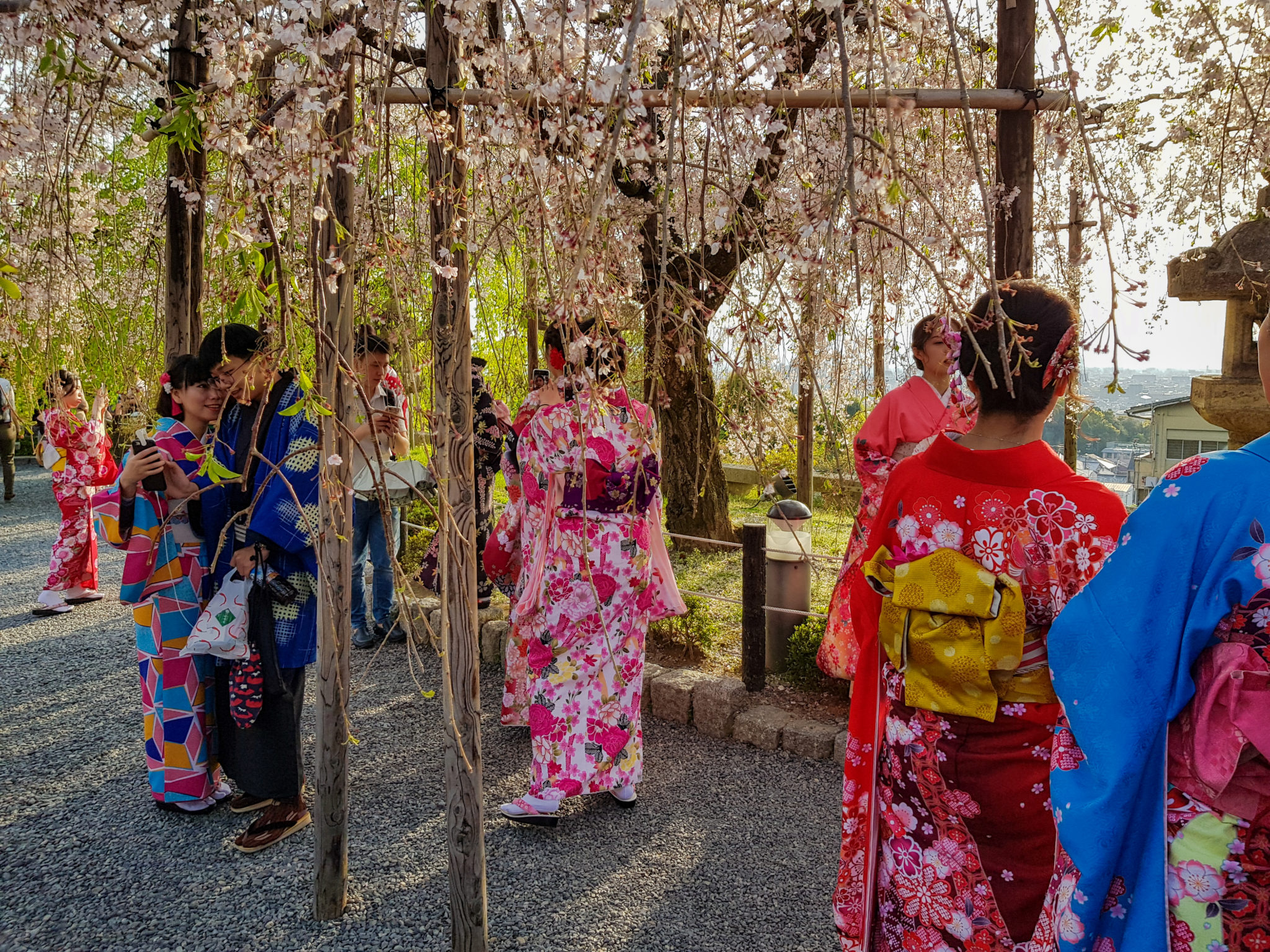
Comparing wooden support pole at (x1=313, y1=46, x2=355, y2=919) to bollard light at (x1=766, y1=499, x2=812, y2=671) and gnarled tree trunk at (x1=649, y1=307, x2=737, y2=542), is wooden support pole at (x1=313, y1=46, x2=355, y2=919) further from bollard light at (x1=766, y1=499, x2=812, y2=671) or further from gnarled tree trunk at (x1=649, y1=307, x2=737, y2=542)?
gnarled tree trunk at (x1=649, y1=307, x2=737, y2=542)

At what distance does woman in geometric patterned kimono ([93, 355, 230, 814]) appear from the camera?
306 centimetres

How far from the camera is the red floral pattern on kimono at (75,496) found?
21.4 feet

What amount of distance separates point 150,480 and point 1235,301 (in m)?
3.84

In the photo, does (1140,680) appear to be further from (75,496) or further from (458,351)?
(75,496)

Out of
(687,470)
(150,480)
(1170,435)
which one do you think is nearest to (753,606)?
(150,480)

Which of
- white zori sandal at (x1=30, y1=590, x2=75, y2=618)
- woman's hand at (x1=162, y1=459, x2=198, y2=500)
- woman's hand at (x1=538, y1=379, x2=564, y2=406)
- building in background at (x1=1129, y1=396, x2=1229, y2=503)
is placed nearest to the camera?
woman's hand at (x1=162, y1=459, x2=198, y2=500)

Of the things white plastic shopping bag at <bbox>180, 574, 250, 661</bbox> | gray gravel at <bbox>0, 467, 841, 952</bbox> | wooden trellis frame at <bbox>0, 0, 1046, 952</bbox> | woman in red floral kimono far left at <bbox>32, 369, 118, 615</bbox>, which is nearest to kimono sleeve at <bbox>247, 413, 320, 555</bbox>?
white plastic shopping bag at <bbox>180, 574, 250, 661</bbox>

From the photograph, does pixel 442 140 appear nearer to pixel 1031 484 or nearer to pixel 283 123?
pixel 283 123

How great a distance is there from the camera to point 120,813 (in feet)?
11.2

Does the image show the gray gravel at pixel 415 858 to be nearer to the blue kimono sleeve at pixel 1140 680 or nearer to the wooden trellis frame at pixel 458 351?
the wooden trellis frame at pixel 458 351

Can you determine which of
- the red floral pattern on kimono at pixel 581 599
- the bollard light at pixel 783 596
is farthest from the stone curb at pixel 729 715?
the red floral pattern on kimono at pixel 581 599

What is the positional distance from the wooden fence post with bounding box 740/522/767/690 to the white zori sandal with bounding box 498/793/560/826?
1228 millimetres

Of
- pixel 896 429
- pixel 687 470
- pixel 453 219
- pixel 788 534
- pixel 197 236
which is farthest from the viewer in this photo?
pixel 687 470

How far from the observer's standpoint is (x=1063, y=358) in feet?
5.72
